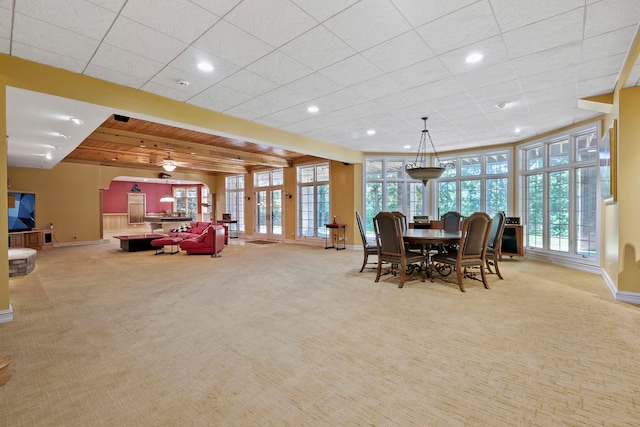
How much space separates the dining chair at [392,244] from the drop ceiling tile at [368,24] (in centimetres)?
249

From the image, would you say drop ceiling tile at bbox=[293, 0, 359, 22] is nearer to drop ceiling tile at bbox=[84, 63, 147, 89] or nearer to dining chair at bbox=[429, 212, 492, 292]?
drop ceiling tile at bbox=[84, 63, 147, 89]

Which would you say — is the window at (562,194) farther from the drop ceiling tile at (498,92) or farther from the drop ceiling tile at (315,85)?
the drop ceiling tile at (315,85)

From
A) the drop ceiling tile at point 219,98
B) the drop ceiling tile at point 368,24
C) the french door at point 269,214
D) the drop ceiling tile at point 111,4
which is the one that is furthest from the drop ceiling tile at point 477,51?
the french door at point 269,214

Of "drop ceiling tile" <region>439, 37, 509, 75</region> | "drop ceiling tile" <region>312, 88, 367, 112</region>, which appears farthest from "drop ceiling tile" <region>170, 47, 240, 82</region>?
"drop ceiling tile" <region>439, 37, 509, 75</region>

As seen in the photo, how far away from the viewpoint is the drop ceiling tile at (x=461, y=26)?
2408 mm

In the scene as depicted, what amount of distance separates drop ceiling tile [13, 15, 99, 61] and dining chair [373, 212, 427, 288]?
13.3 feet

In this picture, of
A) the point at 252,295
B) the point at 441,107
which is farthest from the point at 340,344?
the point at 441,107

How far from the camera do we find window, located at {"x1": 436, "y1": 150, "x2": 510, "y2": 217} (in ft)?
24.7

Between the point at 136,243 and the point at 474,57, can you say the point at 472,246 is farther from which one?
the point at 136,243

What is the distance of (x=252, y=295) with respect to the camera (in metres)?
4.07

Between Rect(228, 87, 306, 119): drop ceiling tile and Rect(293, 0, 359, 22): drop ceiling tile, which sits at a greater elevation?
Rect(228, 87, 306, 119): drop ceiling tile

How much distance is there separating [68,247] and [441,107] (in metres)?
11.1

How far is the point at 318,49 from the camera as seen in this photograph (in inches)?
117


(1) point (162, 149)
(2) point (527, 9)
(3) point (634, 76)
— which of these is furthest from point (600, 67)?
(1) point (162, 149)
